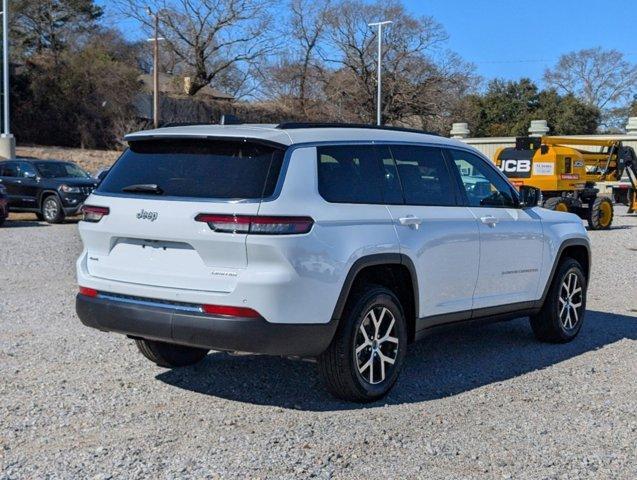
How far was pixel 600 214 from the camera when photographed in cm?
2439

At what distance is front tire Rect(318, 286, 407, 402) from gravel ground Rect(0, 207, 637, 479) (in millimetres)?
156

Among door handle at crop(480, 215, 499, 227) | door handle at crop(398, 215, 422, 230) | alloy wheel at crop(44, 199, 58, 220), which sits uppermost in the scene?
door handle at crop(398, 215, 422, 230)

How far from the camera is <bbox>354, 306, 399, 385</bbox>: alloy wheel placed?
6.07 meters

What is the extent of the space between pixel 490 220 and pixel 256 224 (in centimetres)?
255

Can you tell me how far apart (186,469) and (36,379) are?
2.31m

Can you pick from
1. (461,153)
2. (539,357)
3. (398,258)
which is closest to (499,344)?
(539,357)

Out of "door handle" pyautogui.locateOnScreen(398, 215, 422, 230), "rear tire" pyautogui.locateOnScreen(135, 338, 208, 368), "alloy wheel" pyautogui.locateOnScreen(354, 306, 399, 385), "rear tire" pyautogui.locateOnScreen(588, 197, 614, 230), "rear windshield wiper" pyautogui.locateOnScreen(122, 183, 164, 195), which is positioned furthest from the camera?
"rear tire" pyautogui.locateOnScreen(588, 197, 614, 230)

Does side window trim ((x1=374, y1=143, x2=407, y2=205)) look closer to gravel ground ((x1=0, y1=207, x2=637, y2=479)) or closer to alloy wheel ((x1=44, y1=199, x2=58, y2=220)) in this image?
gravel ground ((x1=0, y1=207, x2=637, y2=479))

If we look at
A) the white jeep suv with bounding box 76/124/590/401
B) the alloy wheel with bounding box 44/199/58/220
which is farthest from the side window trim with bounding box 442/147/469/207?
the alloy wheel with bounding box 44/199/58/220

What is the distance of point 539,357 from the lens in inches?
307

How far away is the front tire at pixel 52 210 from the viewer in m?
22.8

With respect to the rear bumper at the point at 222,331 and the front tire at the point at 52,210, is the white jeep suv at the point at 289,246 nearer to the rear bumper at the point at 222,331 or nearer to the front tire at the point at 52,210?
the rear bumper at the point at 222,331

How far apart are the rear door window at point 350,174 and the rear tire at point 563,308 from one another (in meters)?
2.68

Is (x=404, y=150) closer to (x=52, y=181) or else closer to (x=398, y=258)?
(x=398, y=258)
